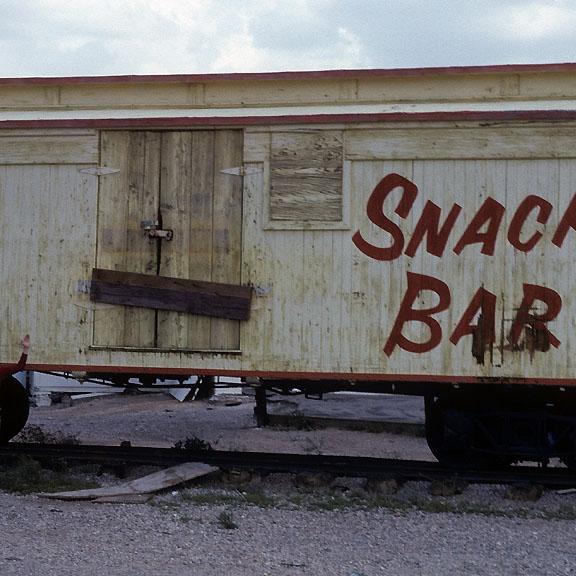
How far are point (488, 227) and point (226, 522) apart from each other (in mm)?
3608

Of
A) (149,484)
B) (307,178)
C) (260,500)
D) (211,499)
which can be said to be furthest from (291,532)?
(307,178)

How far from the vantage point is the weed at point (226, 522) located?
6.84 m

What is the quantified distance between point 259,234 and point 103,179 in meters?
1.68

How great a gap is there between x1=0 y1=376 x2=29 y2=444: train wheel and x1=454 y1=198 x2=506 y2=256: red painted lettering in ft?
16.3

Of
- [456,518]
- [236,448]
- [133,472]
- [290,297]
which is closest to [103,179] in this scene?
[290,297]

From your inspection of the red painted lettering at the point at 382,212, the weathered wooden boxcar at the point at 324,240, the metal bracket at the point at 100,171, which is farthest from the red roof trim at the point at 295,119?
the red painted lettering at the point at 382,212

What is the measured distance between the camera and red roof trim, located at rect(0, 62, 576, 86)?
8.65m

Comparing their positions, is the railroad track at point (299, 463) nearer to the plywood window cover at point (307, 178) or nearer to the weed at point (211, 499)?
the weed at point (211, 499)

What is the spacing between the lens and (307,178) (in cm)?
859

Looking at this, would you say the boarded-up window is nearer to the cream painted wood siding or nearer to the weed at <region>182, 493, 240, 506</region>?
the cream painted wood siding

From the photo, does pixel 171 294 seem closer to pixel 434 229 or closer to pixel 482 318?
pixel 434 229

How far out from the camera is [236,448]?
1102 cm

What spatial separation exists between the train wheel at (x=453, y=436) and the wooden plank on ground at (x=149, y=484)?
2211 mm

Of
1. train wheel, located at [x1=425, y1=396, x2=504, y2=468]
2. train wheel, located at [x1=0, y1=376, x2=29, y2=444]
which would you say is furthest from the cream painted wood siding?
train wheel, located at [x1=0, y1=376, x2=29, y2=444]
